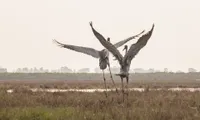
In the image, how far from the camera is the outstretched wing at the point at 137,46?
14771 millimetres

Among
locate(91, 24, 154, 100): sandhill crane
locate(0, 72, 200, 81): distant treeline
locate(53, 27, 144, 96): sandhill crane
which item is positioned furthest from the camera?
locate(0, 72, 200, 81): distant treeline

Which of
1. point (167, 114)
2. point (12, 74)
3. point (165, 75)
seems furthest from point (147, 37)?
point (165, 75)

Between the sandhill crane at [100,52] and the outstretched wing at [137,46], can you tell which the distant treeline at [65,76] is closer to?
the sandhill crane at [100,52]

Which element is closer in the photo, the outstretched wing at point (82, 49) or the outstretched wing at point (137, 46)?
the outstretched wing at point (137, 46)

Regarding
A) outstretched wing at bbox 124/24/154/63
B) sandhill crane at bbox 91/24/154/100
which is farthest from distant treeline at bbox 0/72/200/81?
outstretched wing at bbox 124/24/154/63

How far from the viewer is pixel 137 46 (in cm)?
1518

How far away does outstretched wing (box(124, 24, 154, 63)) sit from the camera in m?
14.8

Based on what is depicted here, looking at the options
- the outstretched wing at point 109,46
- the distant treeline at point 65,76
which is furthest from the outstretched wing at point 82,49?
the distant treeline at point 65,76

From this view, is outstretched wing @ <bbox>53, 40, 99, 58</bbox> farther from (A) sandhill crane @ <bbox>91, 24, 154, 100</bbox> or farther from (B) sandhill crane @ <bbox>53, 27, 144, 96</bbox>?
(A) sandhill crane @ <bbox>91, 24, 154, 100</bbox>

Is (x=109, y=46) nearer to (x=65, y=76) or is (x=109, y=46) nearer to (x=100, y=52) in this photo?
(x=100, y=52)

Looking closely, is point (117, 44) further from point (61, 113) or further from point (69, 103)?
point (61, 113)

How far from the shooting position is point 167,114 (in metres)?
13.2

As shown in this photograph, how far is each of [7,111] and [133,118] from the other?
3561mm

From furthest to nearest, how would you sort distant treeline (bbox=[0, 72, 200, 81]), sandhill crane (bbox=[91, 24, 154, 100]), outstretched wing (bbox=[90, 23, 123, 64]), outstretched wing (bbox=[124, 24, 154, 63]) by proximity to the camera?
distant treeline (bbox=[0, 72, 200, 81])
outstretched wing (bbox=[90, 23, 123, 64])
sandhill crane (bbox=[91, 24, 154, 100])
outstretched wing (bbox=[124, 24, 154, 63])
